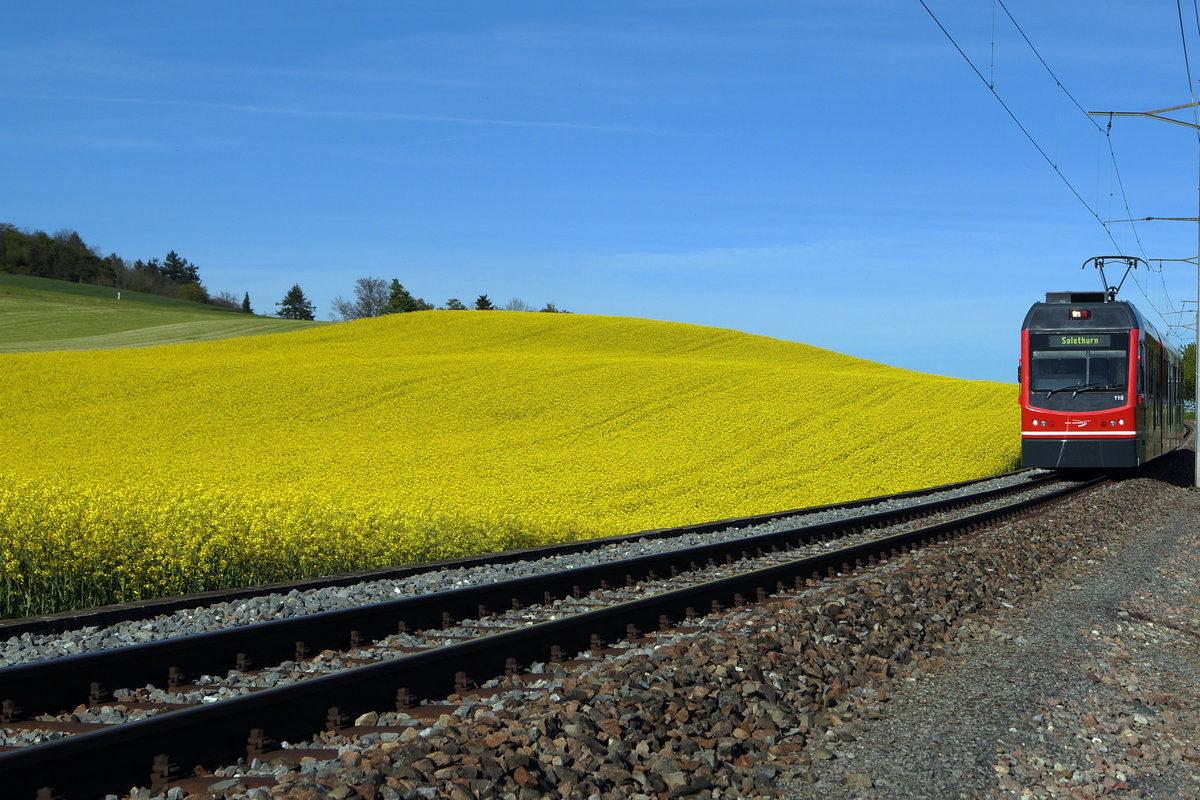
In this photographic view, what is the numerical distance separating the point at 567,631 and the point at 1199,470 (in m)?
20.1

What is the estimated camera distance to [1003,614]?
28.3ft

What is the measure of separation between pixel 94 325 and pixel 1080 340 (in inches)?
2374

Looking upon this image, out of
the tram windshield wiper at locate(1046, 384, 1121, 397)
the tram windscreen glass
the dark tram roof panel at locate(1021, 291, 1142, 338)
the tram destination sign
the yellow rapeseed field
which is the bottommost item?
the yellow rapeseed field

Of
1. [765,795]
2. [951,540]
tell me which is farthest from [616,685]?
[951,540]

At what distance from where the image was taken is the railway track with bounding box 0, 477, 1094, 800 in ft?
13.5

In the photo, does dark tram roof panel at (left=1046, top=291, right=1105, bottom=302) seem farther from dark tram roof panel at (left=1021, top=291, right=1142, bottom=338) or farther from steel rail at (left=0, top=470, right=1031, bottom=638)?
steel rail at (left=0, top=470, right=1031, bottom=638)

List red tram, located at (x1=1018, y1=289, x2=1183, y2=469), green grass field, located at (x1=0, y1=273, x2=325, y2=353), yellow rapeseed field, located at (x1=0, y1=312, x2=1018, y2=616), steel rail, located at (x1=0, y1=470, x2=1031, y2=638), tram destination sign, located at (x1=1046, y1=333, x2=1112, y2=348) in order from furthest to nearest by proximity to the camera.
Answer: green grass field, located at (x1=0, y1=273, x2=325, y2=353)
tram destination sign, located at (x1=1046, y1=333, x2=1112, y2=348)
red tram, located at (x1=1018, y1=289, x2=1183, y2=469)
yellow rapeseed field, located at (x1=0, y1=312, x2=1018, y2=616)
steel rail, located at (x1=0, y1=470, x2=1031, y2=638)

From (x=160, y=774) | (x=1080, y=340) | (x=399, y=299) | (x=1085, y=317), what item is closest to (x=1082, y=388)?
(x=1080, y=340)

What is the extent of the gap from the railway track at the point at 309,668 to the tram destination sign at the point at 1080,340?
13.2 meters

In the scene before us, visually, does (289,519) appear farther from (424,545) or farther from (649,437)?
(649,437)

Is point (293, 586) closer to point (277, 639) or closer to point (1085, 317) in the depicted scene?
point (277, 639)

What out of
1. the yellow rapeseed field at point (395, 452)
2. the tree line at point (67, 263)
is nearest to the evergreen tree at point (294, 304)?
the tree line at point (67, 263)

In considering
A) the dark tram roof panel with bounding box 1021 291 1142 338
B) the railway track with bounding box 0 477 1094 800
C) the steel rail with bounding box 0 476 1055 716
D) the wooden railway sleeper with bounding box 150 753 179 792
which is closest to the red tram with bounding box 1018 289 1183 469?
the dark tram roof panel with bounding box 1021 291 1142 338

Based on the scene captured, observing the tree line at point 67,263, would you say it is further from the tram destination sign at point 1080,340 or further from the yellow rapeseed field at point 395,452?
the tram destination sign at point 1080,340
